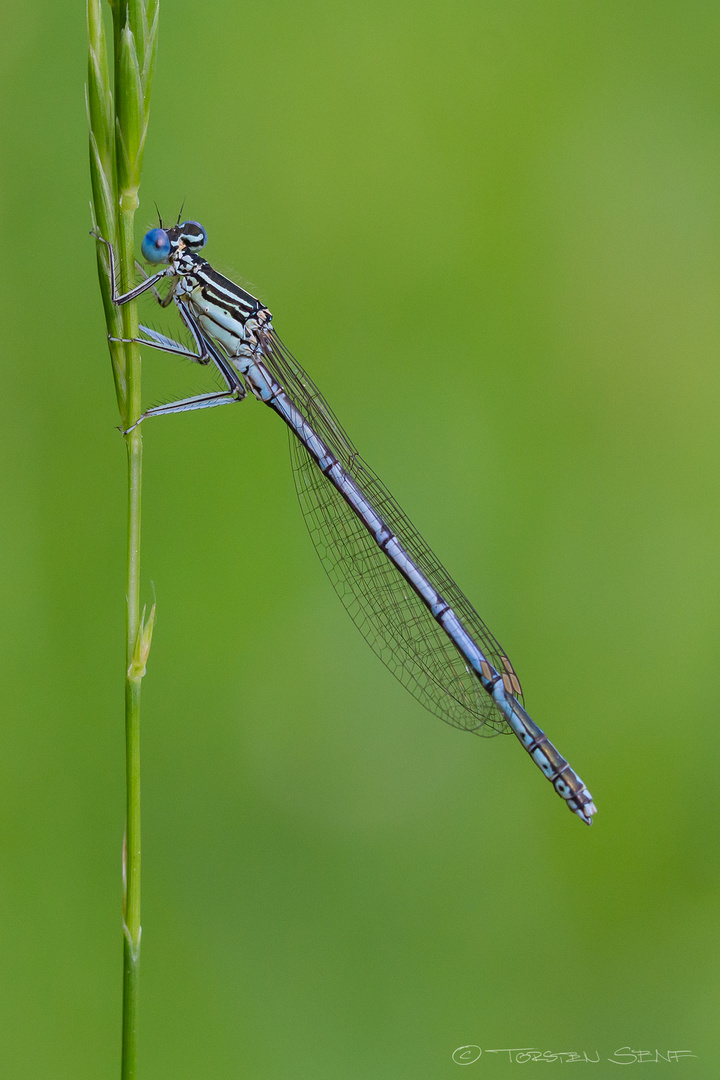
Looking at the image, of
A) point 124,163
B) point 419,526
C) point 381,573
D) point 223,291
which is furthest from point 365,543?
point 124,163

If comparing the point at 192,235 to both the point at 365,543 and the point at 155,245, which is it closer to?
the point at 155,245

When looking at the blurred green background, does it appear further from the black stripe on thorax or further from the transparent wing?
the transparent wing

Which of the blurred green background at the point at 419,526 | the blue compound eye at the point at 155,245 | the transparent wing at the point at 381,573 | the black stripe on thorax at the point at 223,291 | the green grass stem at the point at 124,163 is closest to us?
the green grass stem at the point at 124,163

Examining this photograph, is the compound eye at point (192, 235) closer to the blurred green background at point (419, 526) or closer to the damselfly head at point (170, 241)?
the damselfly head at point (170, 241)

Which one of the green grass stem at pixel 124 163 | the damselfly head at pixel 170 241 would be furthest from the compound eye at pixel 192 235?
the green grass stem at pixel 124 163

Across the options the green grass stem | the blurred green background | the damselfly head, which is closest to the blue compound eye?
the damselfly head

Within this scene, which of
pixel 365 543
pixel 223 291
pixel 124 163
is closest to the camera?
pixel 124 163
